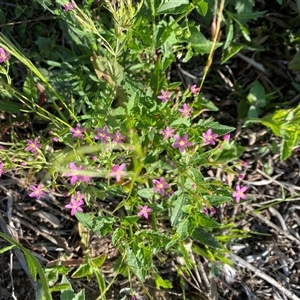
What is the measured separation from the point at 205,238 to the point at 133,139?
0.56 metres

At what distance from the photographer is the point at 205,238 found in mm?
2180

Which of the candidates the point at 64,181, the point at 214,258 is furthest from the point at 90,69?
the point at 214,258

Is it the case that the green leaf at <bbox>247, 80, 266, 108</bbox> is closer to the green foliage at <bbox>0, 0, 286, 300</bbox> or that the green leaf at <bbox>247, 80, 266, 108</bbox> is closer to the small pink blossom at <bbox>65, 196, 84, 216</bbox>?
the green foliage at <bbox>0, 0, 286, 300</bbox>

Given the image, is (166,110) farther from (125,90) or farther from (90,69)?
(90,69)

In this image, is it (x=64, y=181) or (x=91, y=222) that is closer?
(x=91, y=222)

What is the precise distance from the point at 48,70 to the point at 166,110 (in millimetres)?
697

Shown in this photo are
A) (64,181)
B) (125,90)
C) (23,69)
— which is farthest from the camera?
(23,69)

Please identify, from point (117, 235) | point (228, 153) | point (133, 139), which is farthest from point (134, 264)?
point (228, 153)

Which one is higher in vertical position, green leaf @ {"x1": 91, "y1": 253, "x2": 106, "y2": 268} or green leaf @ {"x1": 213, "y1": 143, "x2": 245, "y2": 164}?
green leaf @ {"x1": 213, "y1": 143, "x2": 245, "y2": 164}

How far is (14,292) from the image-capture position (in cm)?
227

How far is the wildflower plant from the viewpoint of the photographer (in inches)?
72.4

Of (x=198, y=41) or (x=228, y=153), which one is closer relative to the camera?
(x=198, y=41)

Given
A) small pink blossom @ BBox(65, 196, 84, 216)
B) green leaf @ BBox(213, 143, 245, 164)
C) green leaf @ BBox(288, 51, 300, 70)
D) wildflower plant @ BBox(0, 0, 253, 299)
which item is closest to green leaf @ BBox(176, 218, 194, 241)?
wildflower plant @ BBox(0, 0, 253, 299)

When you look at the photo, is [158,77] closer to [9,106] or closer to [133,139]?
[133,139]
